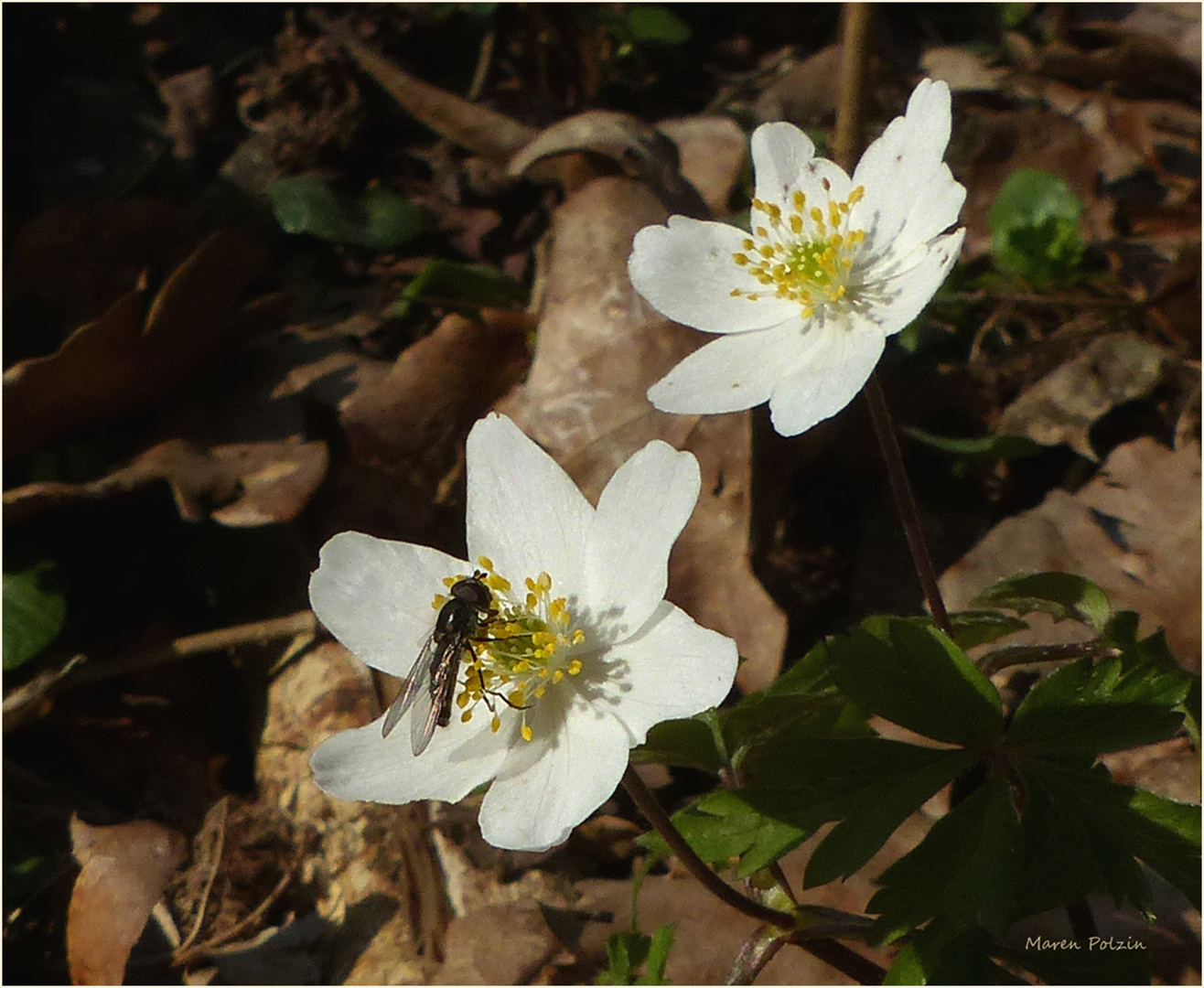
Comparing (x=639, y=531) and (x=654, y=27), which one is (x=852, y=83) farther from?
(x=639, y=531)

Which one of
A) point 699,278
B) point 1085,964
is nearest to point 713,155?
point 699,278

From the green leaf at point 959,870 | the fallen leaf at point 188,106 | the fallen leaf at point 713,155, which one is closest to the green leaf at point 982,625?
the green leaf at point 959,870

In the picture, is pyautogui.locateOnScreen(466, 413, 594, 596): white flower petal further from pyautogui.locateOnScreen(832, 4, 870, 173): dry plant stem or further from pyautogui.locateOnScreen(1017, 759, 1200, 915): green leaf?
pyautogui.locateOnScreen(832, 4, 870, 173): dry plant stem

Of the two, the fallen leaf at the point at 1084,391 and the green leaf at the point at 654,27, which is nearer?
the fallen leaf at the point at 1084,391

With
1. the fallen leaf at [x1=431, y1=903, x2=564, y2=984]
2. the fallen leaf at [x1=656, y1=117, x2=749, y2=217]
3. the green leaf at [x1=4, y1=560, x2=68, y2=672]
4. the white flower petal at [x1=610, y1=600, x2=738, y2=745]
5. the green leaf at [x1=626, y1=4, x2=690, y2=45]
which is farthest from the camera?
the green leaf at [x1=626, y1=4, x2=690, y2=45]

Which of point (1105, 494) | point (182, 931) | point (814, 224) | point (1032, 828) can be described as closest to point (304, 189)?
point (814, 224)

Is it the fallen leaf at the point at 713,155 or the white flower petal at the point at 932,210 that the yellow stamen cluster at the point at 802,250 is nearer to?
the white flower petal at the point at 932,210

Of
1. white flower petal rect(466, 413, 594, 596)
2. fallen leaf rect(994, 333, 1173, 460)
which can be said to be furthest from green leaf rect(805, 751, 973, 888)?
fallen leaf rect(994, 333, 1173, 460)
